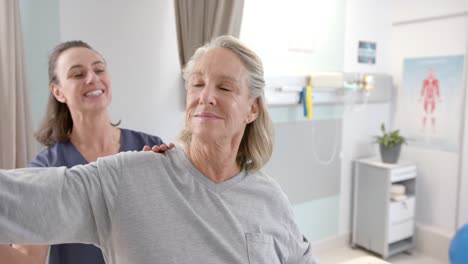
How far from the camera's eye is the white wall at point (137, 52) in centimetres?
208

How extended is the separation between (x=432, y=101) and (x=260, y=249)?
10.1ft

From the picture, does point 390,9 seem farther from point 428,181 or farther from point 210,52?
point 210,52

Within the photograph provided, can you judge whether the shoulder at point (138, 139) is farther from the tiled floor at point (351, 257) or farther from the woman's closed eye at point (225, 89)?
the tiled floor at point (351, 257)

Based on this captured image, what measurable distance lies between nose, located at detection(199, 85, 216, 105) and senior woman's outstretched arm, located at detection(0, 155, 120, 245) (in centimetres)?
26

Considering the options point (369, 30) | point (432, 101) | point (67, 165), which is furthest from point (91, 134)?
point (432, 101)

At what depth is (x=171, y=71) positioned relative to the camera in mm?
2432

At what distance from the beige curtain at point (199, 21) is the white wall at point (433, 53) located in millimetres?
A: 2046

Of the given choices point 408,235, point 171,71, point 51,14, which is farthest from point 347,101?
point 51,14

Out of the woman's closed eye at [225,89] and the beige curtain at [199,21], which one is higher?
the beige curtain at [199,21]

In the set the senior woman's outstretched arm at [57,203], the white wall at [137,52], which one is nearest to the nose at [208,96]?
the senior woman's outstretched arm at [57,203]

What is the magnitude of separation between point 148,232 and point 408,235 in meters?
3.28

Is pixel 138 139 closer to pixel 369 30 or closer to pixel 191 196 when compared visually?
pixel 191 196

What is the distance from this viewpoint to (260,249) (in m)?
1.02

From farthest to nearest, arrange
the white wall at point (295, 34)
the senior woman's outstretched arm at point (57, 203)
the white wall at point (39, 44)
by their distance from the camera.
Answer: the white wall at point (295, 34) < the white wall at point (39, 44) < the senior woman's outstretched arm at point (57, 203)
